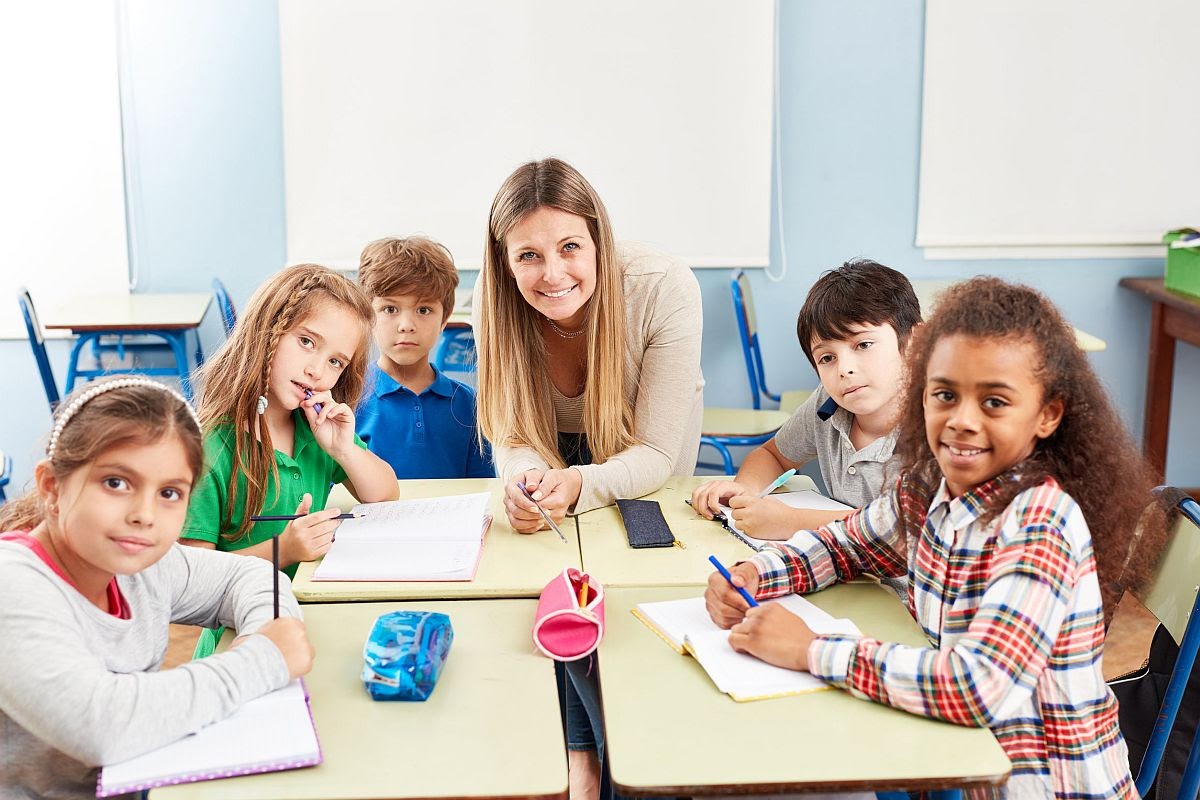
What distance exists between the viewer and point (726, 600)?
1.46 m

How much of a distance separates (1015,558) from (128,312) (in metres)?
3.28

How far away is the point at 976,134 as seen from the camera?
409 centimetres

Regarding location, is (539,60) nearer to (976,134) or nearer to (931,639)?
(976,134)

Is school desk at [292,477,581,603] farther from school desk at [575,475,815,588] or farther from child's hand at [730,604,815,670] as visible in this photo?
child's hand at [730,604,815,670]

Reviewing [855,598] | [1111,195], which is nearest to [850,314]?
[855,598]

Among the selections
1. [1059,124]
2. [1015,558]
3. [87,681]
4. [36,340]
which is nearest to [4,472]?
[36,340]

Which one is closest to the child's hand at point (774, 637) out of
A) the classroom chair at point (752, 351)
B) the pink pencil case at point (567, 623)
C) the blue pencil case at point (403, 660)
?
the pink pencil case at point (567, 623)

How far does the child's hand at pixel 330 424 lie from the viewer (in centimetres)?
191

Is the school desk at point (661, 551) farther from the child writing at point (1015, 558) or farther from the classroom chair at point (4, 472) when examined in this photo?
the classroom chair at point (4, 472)

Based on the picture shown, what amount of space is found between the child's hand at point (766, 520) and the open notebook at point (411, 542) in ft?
1.36

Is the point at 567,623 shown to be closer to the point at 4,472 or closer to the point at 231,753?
the point at 231,753

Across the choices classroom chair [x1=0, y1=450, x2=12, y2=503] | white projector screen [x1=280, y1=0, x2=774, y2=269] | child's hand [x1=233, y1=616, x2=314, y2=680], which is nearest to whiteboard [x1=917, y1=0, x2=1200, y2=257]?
white projector screen [x1=280, y1=0, x2=774, y2=269]

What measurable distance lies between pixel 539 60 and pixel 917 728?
3.29m

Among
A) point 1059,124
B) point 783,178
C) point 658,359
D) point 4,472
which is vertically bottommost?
point 4,472
